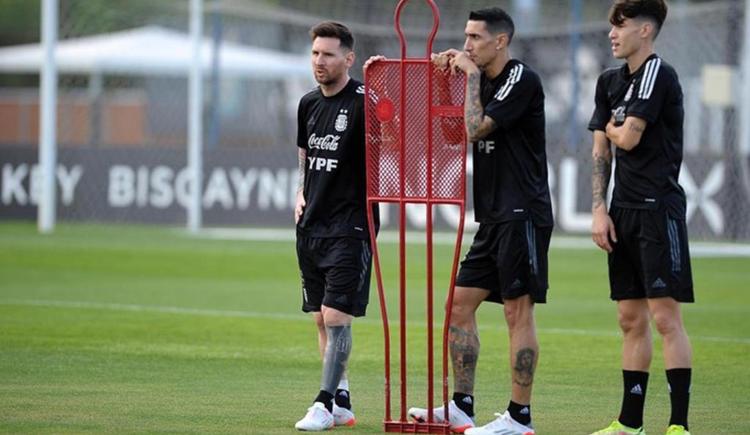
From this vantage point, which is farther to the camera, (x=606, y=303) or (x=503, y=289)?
(x=606, y=303)

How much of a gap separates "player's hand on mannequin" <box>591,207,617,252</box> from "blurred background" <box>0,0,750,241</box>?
17093mm

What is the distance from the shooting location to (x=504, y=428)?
8781 mm

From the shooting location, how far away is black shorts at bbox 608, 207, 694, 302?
856 centimetres

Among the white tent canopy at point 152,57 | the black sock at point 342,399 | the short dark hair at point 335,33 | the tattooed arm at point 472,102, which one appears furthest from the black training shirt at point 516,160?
the white tent canopy at point 152,57

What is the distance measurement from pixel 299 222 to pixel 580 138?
19.7 m

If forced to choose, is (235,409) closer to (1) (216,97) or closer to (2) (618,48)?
(2) (618,48)

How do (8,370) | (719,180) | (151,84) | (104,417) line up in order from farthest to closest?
(151,84), (719,180), (8,370), (104,417)

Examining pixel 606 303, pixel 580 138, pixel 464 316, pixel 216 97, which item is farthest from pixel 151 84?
pixel 464 316

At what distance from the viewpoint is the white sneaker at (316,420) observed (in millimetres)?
8977

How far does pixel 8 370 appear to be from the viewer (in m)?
11.3

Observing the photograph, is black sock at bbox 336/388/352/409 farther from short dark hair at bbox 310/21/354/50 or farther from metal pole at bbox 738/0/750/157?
metal pole at bbox 738/0/750/157

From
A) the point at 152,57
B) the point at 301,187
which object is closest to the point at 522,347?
the point at 301,187

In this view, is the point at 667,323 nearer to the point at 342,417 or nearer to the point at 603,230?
the point at 603,230

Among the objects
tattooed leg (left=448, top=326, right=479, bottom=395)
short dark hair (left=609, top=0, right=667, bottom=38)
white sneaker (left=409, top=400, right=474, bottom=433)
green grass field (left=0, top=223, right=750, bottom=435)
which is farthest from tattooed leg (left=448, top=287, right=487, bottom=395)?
short dark hair (left=609, top=0, right=667, bottom=38)
